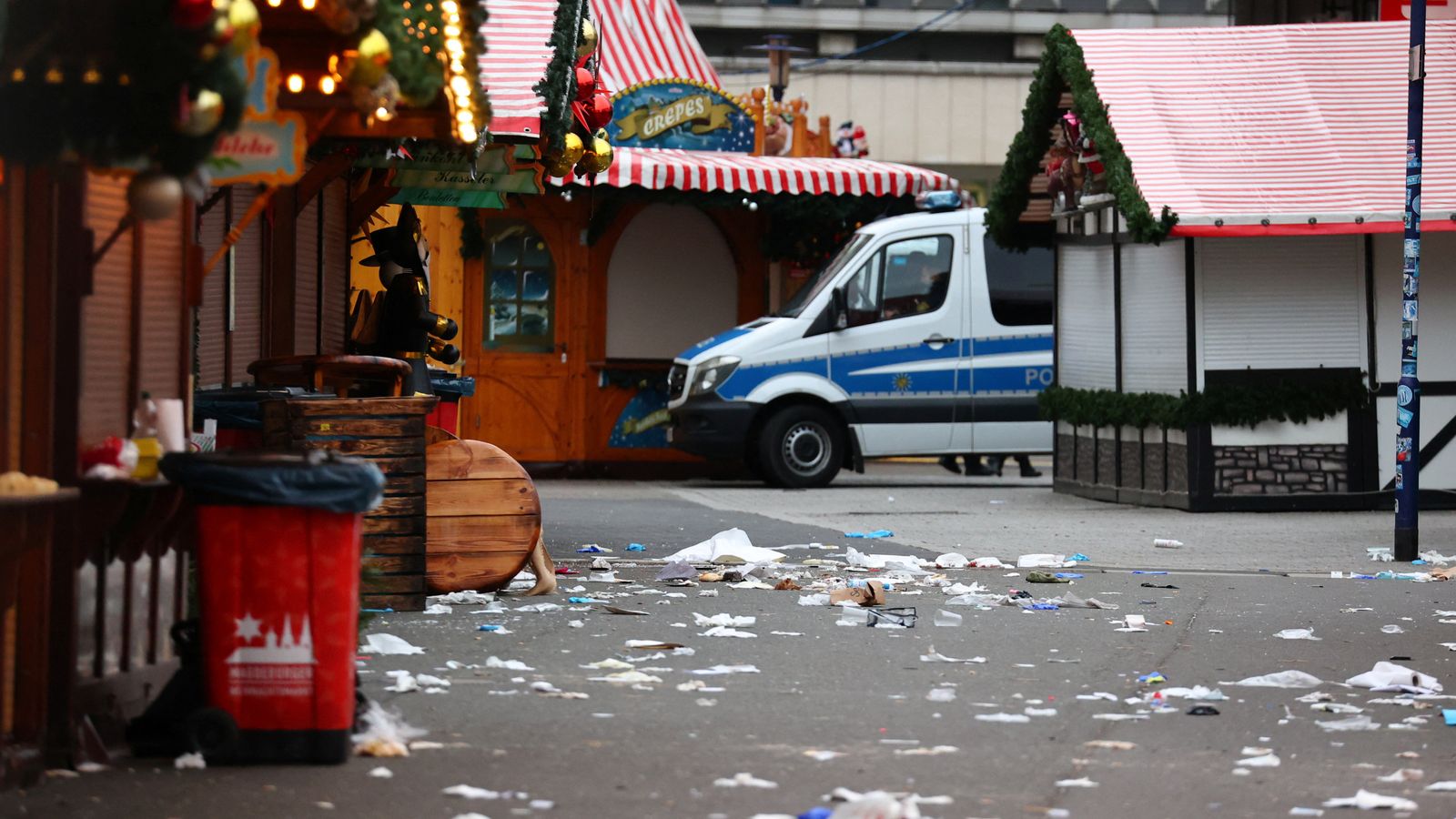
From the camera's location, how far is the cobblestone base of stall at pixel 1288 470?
619 inches

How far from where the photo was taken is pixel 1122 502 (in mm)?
16969

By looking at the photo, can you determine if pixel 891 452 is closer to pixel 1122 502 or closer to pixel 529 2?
pixel 1122 502

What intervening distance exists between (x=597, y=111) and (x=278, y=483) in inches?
281

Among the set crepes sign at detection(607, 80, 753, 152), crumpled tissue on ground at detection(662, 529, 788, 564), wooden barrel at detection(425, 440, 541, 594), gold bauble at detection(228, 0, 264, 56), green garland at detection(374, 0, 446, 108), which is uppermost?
crepes sign at detection(607, 80, 753, 152)

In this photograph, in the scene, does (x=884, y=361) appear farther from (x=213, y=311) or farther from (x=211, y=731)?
(x=211, y=731)

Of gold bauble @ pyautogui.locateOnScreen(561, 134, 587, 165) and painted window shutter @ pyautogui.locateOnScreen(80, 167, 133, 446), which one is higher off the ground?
gold bauble @ pyautogui.locateOnScreen(561, 134, 587, 165)

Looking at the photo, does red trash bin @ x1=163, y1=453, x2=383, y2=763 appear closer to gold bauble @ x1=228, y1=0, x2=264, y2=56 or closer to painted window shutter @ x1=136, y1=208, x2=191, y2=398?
painted window shutter @ x1=136, y1=208, x2=191, y2=398

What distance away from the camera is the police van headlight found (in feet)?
61.2

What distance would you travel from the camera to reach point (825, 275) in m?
19.0

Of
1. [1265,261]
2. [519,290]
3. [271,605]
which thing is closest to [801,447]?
[519,290]

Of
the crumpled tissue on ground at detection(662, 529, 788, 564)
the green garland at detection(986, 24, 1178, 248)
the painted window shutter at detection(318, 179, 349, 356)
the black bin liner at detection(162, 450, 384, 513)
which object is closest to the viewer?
the black bin liner at detection(162, 450, 384, 513)

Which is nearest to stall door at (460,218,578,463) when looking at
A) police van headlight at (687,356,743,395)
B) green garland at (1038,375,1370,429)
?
police van headlight at (687,356,743,395)

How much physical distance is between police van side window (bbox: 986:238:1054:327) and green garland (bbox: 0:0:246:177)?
14.5m

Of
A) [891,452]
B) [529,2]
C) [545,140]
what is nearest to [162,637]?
[545,140]
